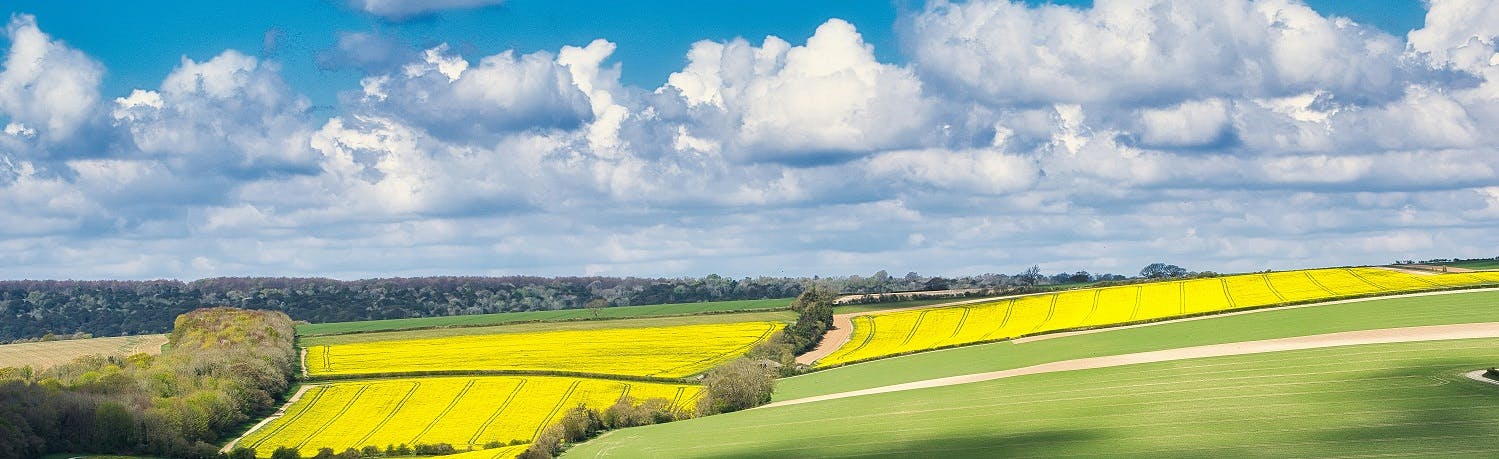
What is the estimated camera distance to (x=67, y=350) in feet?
485

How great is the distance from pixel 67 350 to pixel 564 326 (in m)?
55.1

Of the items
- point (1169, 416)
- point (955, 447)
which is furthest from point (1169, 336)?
point (955, 447)

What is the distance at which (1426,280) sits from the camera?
348ft

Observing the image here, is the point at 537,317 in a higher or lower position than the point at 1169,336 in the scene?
higher

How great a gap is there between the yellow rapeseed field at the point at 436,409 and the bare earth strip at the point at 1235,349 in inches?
692

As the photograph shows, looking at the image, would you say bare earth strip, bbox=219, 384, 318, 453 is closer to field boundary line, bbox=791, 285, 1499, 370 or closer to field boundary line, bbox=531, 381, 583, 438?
field boundary line, bbox=531, 381, 583, 438

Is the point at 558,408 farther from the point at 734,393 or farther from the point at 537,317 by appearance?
the point at 537,317

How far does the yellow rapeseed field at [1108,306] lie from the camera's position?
106m

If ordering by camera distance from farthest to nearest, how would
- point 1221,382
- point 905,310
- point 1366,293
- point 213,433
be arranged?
point 905,310
point 1366,293
point 213,433
point 1221,382

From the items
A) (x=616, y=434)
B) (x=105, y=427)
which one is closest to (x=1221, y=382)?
(x=616, y=434)

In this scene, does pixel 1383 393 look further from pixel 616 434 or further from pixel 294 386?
pixel 294 386

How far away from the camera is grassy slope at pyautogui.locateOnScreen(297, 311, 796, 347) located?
155125 millimetres

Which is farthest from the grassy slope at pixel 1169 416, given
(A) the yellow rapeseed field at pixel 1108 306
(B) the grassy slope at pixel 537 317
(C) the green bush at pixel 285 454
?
(B) the grassy slope at pixel 537 317

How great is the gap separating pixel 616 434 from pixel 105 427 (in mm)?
30955
